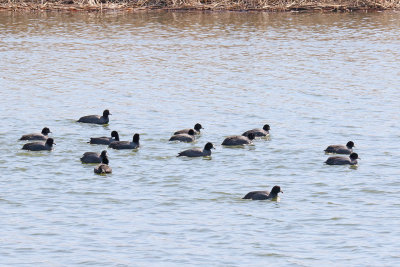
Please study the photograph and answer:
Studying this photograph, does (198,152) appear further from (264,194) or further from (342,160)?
(264,194)

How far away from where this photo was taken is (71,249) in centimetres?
1923

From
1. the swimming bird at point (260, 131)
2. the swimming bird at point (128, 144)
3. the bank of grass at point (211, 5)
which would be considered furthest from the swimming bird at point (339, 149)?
the bank of grass at point (211, 5)

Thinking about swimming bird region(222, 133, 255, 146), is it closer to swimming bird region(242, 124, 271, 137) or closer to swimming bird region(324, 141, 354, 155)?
swimming bird region(242, 124, 271, 137)

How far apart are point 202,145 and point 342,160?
15.5 feet

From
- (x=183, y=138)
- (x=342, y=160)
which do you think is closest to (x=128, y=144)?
(x=183, y=138)

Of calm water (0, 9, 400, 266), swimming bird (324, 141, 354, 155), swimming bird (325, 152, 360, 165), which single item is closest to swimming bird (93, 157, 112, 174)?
calm water (0, 9, 400, 266)

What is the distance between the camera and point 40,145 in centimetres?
2717

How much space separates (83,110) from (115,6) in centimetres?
2918

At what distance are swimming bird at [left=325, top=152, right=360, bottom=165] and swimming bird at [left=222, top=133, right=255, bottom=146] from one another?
296cm

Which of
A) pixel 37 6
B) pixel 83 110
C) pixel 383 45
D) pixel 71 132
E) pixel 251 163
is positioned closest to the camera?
pixel 251 163

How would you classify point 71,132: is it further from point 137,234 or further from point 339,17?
point 339,17

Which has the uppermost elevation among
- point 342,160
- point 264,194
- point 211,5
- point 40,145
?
point 211,5

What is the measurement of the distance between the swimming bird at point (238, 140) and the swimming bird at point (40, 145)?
525 centimetres

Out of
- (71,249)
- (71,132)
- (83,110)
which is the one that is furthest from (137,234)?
(83,110)
